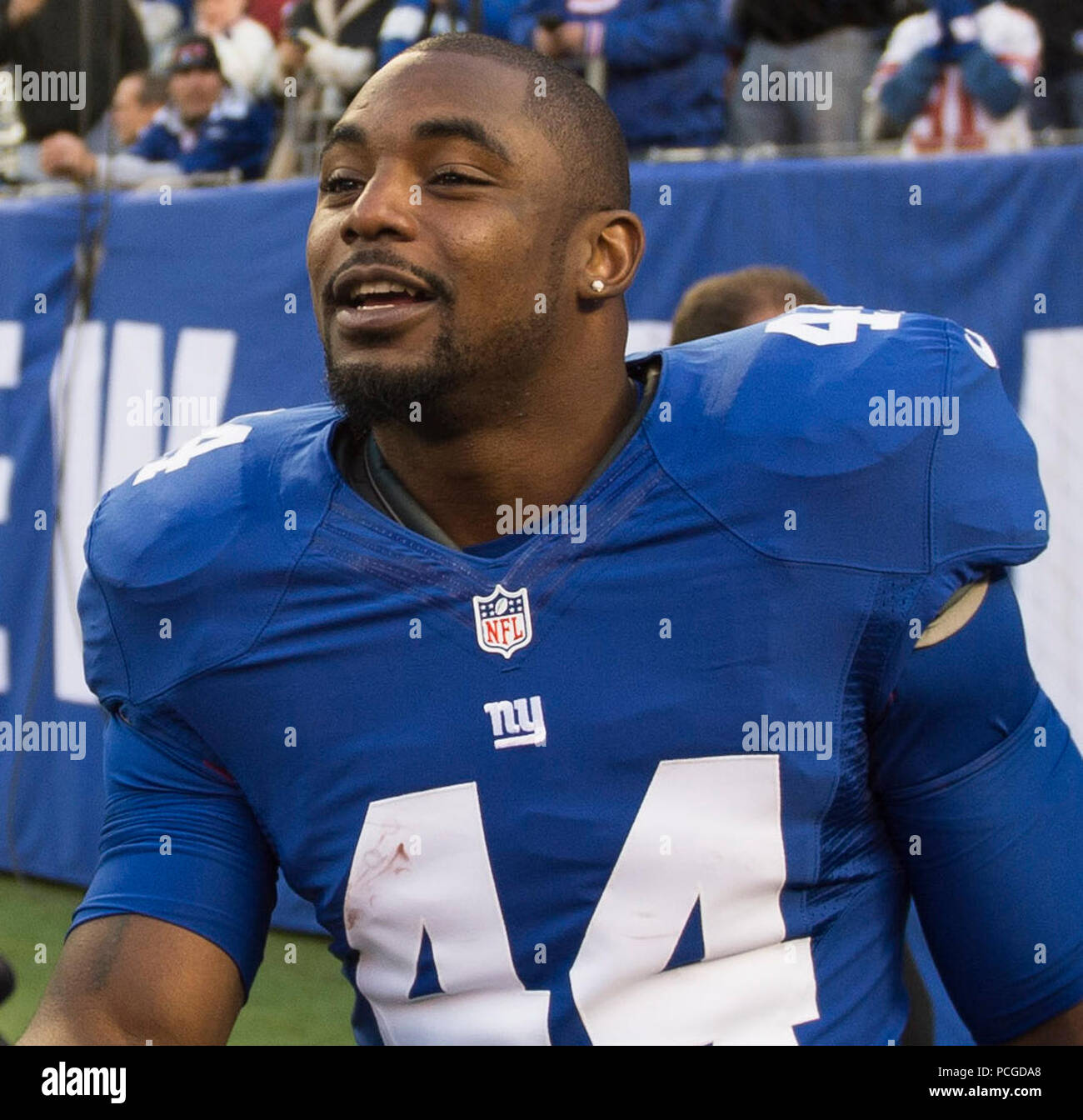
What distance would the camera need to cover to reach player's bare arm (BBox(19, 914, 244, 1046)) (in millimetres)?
1587

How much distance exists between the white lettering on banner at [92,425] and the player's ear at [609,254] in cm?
321

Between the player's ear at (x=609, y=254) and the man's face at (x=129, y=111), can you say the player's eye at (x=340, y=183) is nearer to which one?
the player's ear at (x=609, y=254)

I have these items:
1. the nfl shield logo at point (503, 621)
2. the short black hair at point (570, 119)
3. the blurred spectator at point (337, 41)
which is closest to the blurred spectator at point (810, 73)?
the blurred spectator at point (337, 41)

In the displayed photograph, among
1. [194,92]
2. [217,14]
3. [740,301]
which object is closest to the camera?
[740,301]

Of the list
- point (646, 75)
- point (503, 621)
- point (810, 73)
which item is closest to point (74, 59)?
point (646, 75)

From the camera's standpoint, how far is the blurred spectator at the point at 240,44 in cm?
535

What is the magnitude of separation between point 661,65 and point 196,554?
3.21 metres

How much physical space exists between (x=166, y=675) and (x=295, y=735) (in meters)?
0.15

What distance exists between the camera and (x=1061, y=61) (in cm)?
436

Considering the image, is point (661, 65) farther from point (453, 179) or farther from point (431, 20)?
→ point (453, 179)

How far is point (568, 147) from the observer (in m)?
1.80
